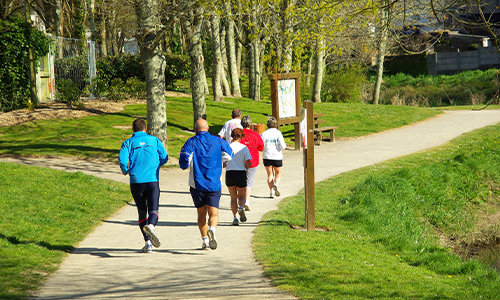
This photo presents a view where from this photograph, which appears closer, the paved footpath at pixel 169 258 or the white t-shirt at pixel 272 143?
the paved footpath at pixel 169 258

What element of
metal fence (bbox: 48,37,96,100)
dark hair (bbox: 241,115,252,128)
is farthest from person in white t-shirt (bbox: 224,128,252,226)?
metal fence (bbox: 48,37,96,100)

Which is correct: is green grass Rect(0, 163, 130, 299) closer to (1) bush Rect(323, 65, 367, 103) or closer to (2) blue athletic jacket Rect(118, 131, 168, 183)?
(2) blue athletic jacket Rect(118, 131, 168, 183)

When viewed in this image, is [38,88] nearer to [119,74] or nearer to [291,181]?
[119,74]

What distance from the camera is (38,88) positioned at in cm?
2112

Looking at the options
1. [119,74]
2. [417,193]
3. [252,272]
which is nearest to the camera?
[252,272]

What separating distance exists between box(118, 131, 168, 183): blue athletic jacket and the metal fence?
17.1m

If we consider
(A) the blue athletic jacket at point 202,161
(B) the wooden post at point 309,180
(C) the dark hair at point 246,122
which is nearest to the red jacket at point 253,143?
(C) the dark hair at point 246,122

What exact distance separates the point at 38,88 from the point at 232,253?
1745 cm

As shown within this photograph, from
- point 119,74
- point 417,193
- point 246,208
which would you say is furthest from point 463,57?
point 246,208

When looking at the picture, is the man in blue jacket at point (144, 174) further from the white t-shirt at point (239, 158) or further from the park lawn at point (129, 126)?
the park lawn at point (129, 126)

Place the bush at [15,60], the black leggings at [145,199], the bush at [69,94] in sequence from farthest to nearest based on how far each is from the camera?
the bush at [69,94], the bush at [15,60], the black leggings at [145,199]

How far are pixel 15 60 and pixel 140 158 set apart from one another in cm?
1514

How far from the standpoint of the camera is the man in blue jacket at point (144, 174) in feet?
21.9

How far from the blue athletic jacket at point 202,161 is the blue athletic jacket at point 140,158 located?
0.44m
